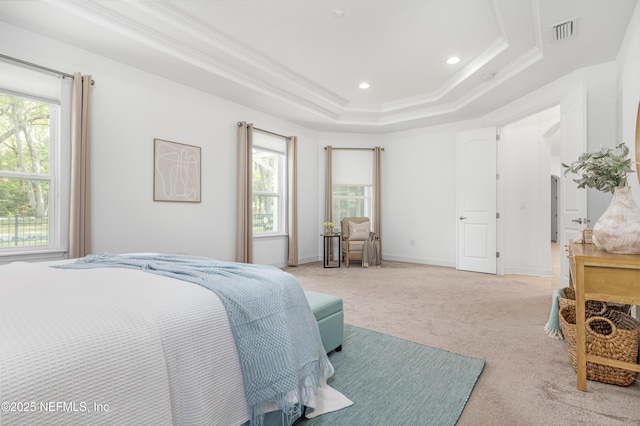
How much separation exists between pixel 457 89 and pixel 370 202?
2784 mm

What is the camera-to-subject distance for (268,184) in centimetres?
572

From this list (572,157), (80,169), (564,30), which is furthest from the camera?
(572,157)

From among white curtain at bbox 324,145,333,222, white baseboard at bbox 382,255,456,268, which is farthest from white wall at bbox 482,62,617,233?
white curtain at bbox 324,145,333,222

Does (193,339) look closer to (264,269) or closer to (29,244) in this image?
(264,269)

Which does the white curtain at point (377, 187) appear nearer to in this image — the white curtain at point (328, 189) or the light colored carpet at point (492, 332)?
the white curtain at point (328, 189)

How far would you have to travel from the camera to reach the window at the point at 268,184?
547 centimetres

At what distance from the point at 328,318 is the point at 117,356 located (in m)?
1.37

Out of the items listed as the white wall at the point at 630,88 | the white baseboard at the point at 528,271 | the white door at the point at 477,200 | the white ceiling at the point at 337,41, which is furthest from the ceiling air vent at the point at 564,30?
the white baseboard at the point at 528,271

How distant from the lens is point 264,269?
5.82 ft

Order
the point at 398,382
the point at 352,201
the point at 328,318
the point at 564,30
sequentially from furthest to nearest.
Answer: the point at 352,201
the point at 564,30
the point at 328,318
the point at 398,382

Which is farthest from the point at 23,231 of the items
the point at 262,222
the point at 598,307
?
the point at 598,307

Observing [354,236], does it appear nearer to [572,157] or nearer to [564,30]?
[572,157]

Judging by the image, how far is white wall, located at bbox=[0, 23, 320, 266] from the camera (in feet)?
11.0

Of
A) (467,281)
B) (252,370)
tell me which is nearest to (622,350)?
(252,370)
